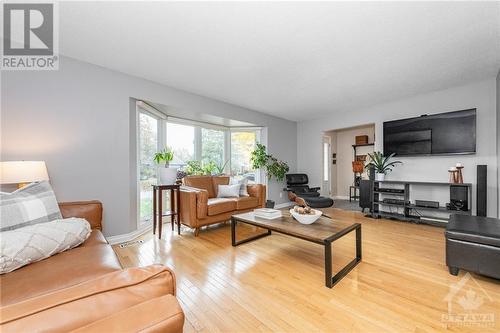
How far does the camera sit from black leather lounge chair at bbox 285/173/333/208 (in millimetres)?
4418

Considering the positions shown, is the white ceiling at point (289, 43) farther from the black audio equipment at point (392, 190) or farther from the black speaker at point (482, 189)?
the black audio equipment at point (392, 190)

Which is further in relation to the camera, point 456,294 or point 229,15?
point 229,15

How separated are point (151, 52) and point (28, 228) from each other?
6.81 feet

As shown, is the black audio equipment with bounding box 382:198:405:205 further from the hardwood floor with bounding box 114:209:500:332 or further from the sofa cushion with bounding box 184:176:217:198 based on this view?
the sofa cushion with bounding box 184:176:217:198

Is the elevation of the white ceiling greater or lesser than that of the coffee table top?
greater

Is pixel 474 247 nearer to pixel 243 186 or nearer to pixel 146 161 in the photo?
pixel 243 186

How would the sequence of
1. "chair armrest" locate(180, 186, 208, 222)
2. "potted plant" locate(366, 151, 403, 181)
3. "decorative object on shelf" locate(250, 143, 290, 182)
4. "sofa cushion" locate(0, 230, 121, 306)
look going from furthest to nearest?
"decorative object on shelf" locate(250, 143, 290, 182)
"potted plant" locate(366, 151, 403, 181)
"chair armrest" locate(180, 186, 208, 222)
"sofa cushion" locate(0, 230, 121, 306)

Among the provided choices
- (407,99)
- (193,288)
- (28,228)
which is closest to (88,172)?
(28,228)

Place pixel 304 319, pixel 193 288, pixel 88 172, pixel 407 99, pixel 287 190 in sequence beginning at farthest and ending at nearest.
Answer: pixel 287 190 < pixel 407 99 < pixel 88 172 < pixel 193 288 < pixel 304 319

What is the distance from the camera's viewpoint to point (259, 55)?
8.30 ft

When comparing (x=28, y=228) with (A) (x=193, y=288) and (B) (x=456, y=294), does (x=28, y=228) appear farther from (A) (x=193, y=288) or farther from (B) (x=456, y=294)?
(B) (x=456, y=294)

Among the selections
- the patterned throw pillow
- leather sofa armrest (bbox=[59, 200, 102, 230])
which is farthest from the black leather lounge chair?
the patterned throw pillow

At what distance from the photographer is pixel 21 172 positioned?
6.29ft

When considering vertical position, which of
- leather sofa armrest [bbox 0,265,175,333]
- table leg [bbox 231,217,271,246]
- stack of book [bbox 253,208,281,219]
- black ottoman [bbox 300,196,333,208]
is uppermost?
leather sofa armrest [bbox 0,265,175,333]
